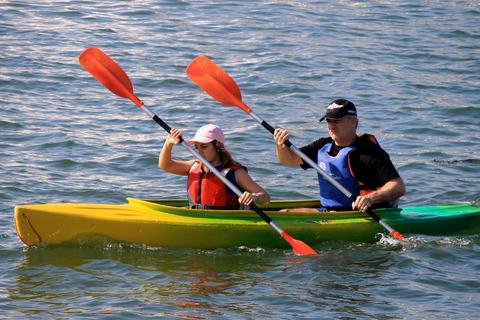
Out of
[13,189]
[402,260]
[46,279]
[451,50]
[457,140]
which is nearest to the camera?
[46,279]

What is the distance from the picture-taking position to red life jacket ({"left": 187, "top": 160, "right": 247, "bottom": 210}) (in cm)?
623

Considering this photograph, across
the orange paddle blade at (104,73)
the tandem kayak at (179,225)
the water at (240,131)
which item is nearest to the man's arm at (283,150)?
the tandem kayak at (179,225)

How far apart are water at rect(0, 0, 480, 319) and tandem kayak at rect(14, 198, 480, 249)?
10 centimetres

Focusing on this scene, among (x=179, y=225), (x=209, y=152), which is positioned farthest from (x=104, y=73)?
(x=179, y=225)

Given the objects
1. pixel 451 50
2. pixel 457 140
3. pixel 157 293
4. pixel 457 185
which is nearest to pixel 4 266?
pixel 157 293

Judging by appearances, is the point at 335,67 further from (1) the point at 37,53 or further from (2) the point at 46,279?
(2) the point at 46,279

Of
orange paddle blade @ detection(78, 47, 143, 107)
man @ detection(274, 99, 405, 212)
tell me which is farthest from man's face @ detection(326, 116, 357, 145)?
orange paddle blade @ detection(78, 47, 143, 107)

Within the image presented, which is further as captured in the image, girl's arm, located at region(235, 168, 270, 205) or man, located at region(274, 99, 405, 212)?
man, located at region(274, 99, 405, 212)

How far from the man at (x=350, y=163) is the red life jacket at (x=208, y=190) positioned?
23.0 inches

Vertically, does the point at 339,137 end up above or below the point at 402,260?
above

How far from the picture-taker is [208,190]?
Answer: 6277mm

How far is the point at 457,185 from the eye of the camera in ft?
27.0

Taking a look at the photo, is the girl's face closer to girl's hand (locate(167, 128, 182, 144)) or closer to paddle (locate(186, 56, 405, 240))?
girl's hand (locate(167, 128, 182, 144))

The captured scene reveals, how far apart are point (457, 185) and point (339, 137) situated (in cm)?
247
